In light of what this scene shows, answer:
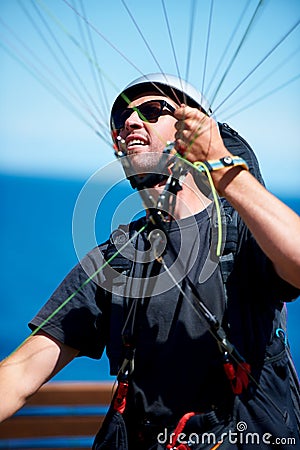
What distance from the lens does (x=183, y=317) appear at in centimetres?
153

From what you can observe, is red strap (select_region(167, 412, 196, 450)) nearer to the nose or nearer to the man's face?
the man's face

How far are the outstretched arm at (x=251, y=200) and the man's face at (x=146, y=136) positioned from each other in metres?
0.19

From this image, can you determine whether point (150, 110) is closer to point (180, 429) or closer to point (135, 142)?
point (135, 142)

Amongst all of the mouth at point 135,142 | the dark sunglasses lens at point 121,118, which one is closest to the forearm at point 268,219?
the mouth at point 135,142

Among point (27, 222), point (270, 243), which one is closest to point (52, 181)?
point (27, 222)

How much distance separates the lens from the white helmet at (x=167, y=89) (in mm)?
1790

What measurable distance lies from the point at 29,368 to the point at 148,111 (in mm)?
702

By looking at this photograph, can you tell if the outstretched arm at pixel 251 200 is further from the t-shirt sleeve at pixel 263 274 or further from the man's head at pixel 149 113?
the man's head at pixel 149 113

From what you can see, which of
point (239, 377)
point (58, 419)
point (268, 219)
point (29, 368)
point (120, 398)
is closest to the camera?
point (268, 219)

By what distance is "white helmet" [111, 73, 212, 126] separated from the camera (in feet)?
5.87

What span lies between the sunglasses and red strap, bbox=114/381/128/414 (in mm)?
652

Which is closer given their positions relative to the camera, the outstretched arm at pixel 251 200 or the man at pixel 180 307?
the outstretched arm at pixel 251 200

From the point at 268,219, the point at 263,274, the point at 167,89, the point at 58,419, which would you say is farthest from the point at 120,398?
the point at 58,419

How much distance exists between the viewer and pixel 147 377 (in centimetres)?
152
